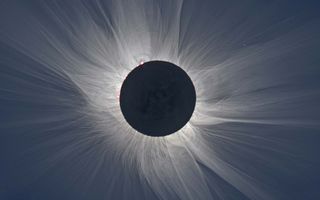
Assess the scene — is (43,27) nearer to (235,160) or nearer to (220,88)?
(220,88)

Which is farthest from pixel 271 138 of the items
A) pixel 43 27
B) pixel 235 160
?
pixel 43 27

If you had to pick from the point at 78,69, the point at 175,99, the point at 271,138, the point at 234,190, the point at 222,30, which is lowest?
the point at 234,190

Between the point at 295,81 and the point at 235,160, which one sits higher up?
the point at 295,81

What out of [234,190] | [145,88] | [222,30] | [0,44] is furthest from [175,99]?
[0,44]

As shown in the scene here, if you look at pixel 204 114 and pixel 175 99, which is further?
pixel 204 114

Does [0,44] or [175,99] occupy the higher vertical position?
[0,44]

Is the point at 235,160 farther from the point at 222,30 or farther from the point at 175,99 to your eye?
the point at 222,30
